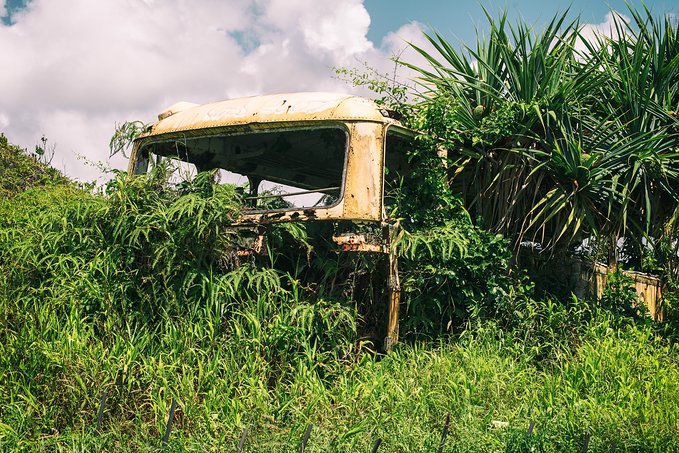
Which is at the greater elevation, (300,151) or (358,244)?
(300,151)

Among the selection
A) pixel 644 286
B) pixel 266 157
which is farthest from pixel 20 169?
pixel 644 286

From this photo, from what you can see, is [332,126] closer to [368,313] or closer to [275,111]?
[275,111]

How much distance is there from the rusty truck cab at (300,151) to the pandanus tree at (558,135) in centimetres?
64

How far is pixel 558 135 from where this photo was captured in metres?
6.35

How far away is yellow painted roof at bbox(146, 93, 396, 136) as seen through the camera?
548 centimetres

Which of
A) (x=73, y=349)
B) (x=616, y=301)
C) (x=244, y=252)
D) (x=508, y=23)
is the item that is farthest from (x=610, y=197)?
(x=73, y=349)

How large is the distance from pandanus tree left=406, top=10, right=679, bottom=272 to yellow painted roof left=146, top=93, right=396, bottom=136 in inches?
23.7

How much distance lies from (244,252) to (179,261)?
46cm

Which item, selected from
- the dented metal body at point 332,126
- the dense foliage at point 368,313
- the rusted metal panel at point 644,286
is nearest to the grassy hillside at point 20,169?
the dense foliage at point 368,313

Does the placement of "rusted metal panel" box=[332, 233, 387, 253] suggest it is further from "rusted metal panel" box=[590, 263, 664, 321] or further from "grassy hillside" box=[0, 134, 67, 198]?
"grassy hillside" box=[0, 134, 67, 198]

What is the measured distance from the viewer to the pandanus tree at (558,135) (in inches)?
246

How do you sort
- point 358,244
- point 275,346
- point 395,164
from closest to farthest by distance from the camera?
point 275,346 → point 358,244 → point 395,164

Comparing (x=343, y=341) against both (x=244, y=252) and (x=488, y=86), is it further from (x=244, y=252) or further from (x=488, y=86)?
(x=488, y=86)

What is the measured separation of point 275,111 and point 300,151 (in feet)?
1.61
